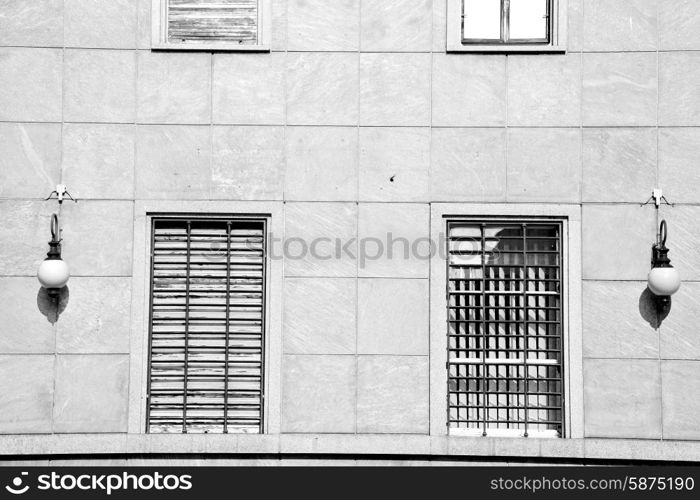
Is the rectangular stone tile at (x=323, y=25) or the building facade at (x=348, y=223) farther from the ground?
the rectangular stone tile at (x=323, y=25)

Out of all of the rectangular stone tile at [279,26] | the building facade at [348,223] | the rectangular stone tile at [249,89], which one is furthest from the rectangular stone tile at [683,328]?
the rectangular stone tile at [279,26]

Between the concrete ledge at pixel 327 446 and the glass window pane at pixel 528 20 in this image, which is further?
the glass window pane at pixel 528 20

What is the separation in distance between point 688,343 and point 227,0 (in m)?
6.97

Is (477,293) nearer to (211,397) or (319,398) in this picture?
(319,398)

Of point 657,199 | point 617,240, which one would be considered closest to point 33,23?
point 617,240

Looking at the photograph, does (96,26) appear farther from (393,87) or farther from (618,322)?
(618,322)

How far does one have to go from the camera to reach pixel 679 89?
439 inches

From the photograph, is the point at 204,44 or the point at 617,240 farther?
the point at 204,44

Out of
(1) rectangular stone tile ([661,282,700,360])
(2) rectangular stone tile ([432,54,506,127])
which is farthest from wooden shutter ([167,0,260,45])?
(1) rectangular stone tile ([661,282,700,360])

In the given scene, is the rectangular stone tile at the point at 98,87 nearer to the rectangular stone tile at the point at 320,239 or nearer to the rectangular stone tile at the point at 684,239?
the rectangular stone tile at the point at 320,239

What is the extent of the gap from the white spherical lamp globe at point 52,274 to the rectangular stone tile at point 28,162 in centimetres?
93

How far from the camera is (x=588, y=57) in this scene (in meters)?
11.2

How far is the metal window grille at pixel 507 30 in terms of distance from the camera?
1144 cm

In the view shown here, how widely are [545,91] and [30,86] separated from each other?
6.20 m
